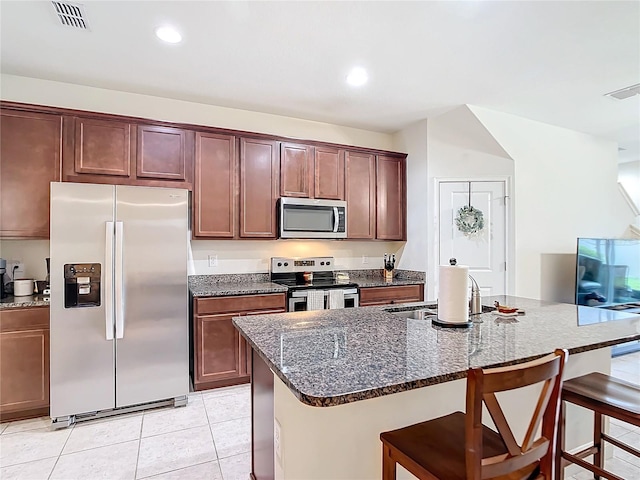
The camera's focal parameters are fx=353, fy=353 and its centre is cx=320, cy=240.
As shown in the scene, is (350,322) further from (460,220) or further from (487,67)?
(460,220)

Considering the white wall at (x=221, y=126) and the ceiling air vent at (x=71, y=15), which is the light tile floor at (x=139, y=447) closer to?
the white wall at (x=221, y=126)

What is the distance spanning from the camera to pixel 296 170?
3.85 m

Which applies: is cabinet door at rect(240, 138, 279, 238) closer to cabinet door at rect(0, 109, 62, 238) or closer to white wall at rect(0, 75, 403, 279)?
white wall at rect(0, 75, 403, 279)

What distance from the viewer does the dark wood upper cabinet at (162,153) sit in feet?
10.3

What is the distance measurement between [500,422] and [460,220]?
3402mm

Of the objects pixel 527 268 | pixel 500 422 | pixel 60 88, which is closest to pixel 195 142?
pixel 60 88

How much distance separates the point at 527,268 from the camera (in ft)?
13.7

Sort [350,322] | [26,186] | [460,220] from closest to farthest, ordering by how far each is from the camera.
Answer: [350,322] < [26,186] < [460,220]

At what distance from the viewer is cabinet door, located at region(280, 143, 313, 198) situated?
3779 millimetres

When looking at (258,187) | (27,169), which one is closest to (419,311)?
(258,187)

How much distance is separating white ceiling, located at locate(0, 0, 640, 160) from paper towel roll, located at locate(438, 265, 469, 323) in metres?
1.64

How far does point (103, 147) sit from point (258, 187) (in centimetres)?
139

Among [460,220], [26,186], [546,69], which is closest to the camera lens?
[26,186]

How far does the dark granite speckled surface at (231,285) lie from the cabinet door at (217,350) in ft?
0.71
